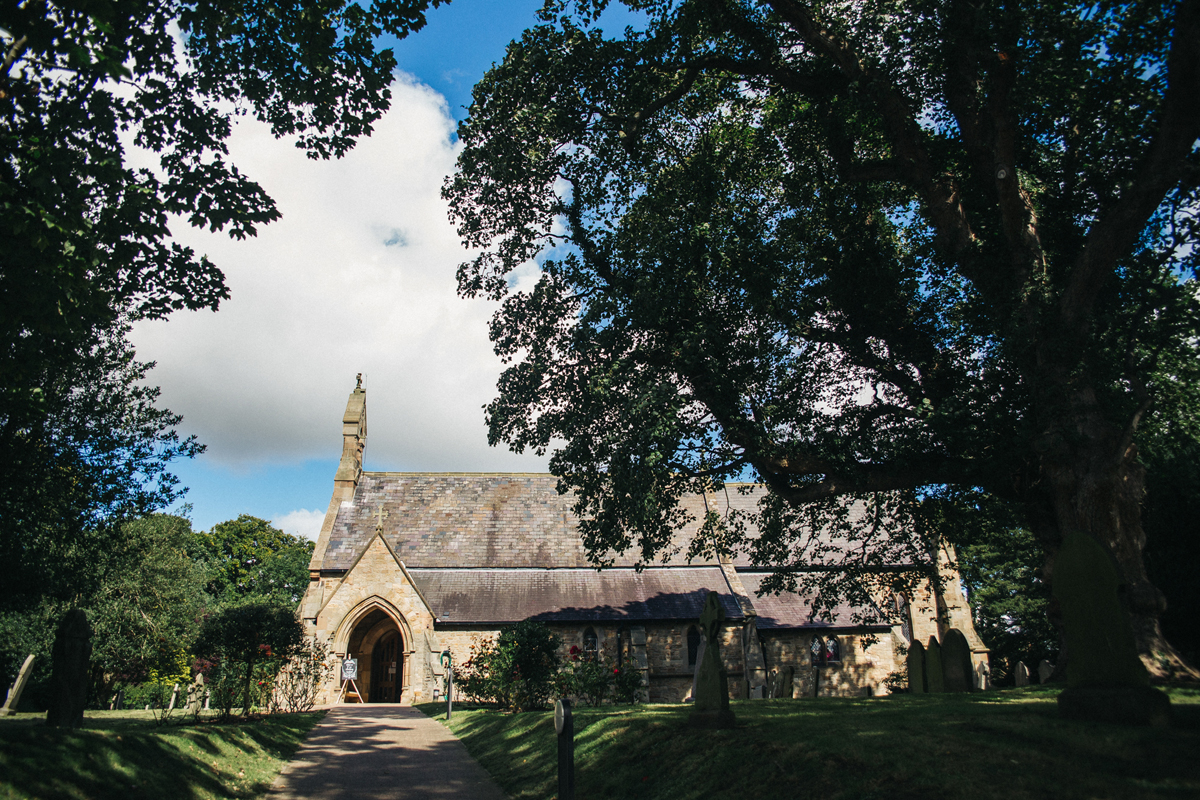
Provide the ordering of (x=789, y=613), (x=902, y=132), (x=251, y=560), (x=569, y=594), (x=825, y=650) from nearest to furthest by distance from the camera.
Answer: (x=902, y=132), (x=825, y=650), (x=569, y=594), (x=789, y=613), (x=251, y=560)

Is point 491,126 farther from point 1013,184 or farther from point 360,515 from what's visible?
point 360,515

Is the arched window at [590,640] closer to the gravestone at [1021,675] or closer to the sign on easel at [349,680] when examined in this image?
the sign on easel at [349,680]

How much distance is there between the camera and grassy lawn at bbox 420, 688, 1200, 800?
5.39 metres

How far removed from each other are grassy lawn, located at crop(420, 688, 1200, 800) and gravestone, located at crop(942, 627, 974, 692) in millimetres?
4508

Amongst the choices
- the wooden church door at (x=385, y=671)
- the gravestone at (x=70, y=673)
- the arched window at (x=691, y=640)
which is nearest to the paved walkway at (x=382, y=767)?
the gravestone at (x=70, y=673)

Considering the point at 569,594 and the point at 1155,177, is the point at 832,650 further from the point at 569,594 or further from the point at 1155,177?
the point at 1155,177

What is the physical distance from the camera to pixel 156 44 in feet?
30.4

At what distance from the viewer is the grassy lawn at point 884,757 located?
5.39 metres

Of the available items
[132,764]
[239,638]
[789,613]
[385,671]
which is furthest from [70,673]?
[789,613]

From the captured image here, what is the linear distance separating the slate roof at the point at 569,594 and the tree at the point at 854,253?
1132 centimetres

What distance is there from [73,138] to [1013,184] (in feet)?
45.4

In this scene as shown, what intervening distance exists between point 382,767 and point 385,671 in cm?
1941

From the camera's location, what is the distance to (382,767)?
9.95m

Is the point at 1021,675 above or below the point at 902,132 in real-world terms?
below
